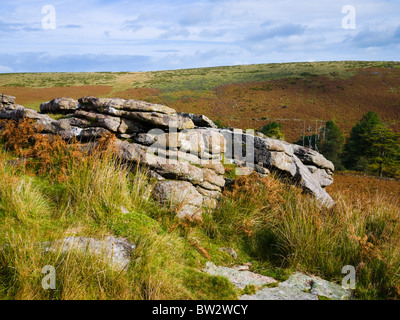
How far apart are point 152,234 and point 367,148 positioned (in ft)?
115

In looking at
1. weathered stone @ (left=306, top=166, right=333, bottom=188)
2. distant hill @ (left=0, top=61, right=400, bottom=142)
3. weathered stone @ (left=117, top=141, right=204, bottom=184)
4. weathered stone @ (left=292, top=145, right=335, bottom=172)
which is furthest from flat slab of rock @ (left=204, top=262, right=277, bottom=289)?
distant hill @ (left=0, top=61, right=400, bottom=142)

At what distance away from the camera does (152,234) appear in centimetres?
476

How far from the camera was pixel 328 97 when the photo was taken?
52656 mm

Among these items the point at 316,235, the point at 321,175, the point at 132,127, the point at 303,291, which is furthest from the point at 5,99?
the point at 303,291

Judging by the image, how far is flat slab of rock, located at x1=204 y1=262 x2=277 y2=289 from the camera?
446cm

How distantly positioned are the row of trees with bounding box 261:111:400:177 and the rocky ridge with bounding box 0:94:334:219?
20.3 meters

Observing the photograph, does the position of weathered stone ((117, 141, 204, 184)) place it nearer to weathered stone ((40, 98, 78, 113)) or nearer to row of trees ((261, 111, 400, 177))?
weathered stone ((40, 98, 78, 113))

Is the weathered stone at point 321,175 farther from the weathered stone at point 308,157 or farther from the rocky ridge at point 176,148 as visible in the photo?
the rocky ridge at point 176,148

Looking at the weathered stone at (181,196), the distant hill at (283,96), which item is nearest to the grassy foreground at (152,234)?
the weathered stone at (181,196)

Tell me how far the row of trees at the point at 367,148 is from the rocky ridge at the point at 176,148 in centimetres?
2027
